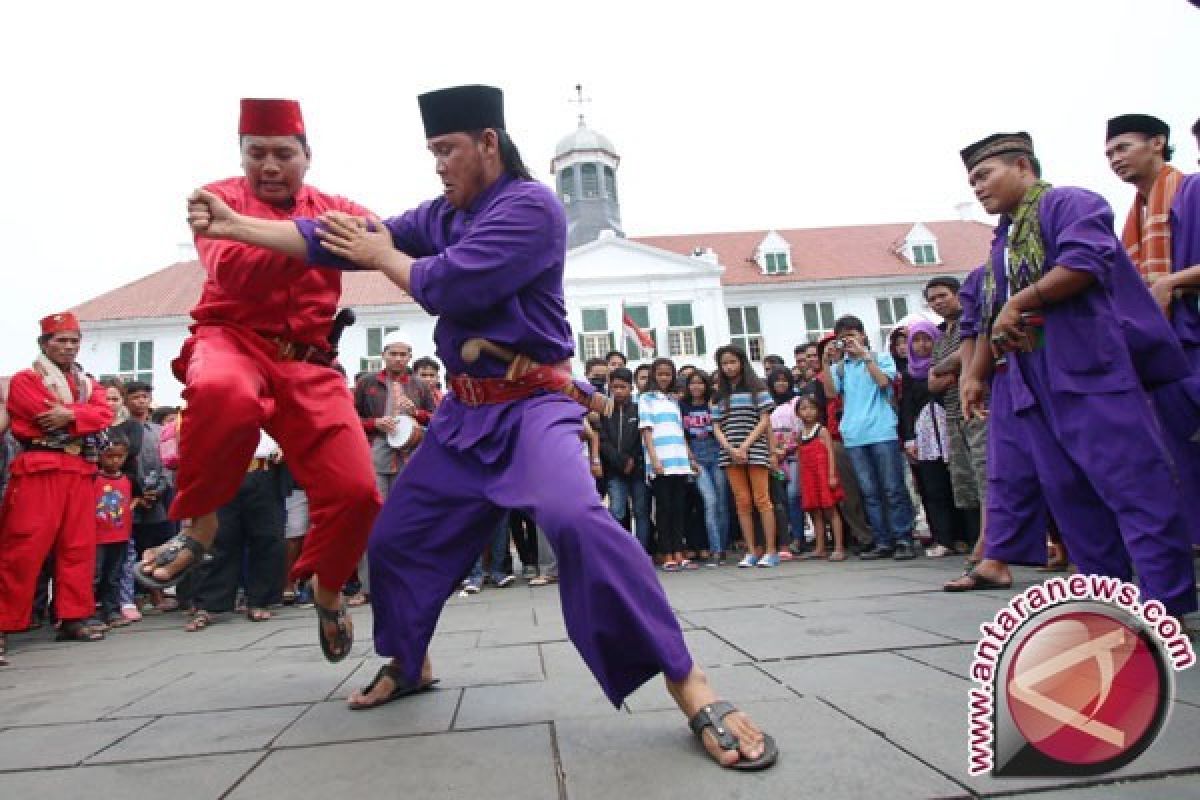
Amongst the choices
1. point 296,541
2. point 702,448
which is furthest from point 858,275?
point 296,541

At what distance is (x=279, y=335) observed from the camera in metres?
2.82

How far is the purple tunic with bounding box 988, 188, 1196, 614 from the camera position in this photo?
2.63 metres

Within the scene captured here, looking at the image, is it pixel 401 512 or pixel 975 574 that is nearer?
pixel 401 512

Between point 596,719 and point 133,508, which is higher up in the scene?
point 133,508

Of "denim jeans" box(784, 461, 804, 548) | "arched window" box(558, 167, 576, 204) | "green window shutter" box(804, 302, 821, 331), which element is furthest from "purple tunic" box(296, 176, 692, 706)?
"arched window" box(558, 167, 576, 204)

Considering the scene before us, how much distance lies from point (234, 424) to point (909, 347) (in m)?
5.65

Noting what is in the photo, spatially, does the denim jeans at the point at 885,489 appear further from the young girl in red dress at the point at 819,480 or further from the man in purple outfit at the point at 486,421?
the man in purple outfit at the point at 486,421

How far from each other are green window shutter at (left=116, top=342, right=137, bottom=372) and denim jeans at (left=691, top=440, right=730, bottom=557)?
2990 centimetres

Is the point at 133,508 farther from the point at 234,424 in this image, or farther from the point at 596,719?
the point at 596,719

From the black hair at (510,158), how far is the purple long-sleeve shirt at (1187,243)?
3153 millimetres

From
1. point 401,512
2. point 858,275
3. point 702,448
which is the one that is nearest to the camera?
point 401,512

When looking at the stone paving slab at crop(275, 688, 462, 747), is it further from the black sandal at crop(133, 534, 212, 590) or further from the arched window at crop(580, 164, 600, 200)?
the arched window at crop(580, 164, 600, 200)

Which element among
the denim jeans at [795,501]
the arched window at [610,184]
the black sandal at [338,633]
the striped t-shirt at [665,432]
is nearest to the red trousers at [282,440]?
the black sandal at [338,633]

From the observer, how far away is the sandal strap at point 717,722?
5.64 ft
